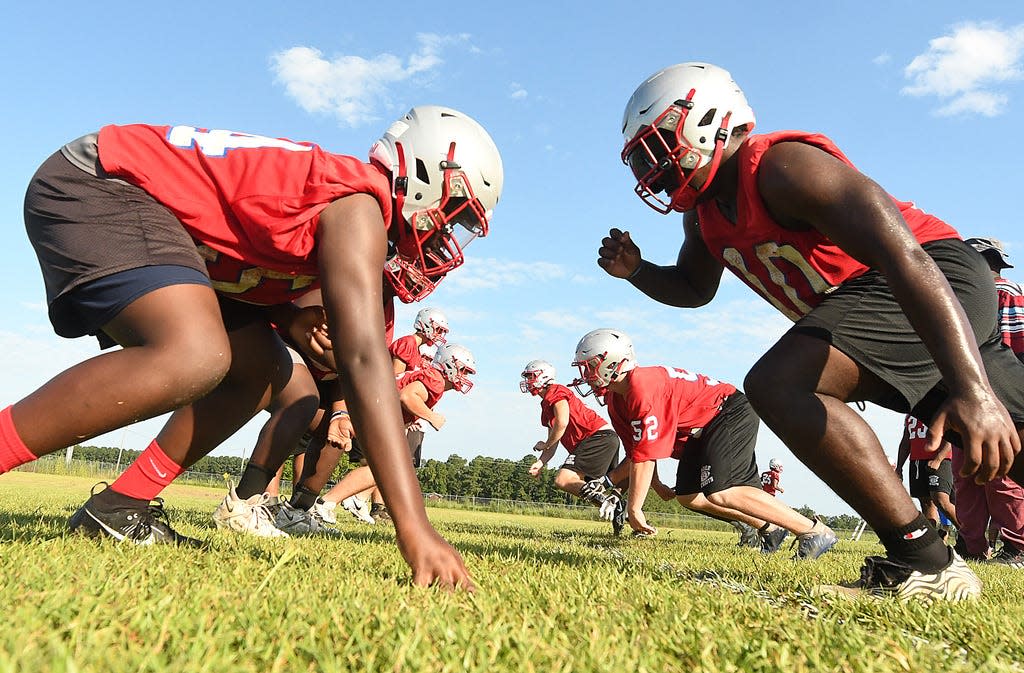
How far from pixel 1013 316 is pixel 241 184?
25.9 feet

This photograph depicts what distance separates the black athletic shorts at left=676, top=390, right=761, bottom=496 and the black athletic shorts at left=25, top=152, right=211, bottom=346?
5932 millimetres

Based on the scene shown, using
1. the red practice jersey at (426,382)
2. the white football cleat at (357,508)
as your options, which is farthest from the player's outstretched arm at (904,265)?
the white football cleat at (357,508)

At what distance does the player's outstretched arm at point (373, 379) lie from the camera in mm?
2443

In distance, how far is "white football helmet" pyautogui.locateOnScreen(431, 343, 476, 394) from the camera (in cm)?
1139

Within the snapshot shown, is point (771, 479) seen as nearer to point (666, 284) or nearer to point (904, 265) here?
point (666, 284)

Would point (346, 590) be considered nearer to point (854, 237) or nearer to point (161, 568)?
point (161, 568)

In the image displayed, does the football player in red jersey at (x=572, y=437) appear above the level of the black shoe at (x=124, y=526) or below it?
below

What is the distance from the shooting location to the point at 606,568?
362 cm

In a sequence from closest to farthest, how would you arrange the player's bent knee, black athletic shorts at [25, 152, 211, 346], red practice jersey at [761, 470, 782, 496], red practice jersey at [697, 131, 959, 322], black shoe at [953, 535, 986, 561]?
black athletic shorts at [25, 152, 211, 346] → red practice jersey at [697, 131, 959, 322] → the player's bent knee → black shoe at [953, 535, 986, 561] → red practice jersey at [761, 470, 782, 496]

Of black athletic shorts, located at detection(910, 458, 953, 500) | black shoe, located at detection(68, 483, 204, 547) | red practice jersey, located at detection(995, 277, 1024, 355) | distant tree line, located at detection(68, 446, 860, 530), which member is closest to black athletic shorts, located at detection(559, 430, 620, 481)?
black athletic shorts, located at detection(910, 458, 953, 500)

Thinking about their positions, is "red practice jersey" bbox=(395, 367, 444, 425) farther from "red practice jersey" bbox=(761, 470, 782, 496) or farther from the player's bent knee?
"red practice jersey" bbox=(761, 470, 782, 496)

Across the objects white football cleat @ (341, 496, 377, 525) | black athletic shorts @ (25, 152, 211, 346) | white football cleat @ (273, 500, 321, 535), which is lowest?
white football cleat @ (341, 496, 377, 525)

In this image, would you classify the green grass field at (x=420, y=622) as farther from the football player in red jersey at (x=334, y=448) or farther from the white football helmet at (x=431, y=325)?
the white football helmet at (x=431, y=325)

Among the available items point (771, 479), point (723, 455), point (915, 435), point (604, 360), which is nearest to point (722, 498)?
point (723, 455)
